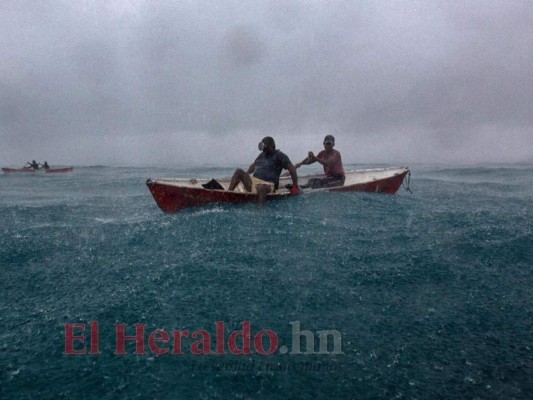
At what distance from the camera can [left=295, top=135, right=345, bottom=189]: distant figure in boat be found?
13.1 metres

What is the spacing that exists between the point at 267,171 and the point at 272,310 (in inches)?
286

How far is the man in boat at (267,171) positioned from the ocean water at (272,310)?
2255mm

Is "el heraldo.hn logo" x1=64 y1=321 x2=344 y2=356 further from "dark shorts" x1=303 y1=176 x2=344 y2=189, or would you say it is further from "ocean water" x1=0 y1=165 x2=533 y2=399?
"dark shorts" x1=303 y1=176 x2=344 y2=189

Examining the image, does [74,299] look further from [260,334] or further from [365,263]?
[365,263]

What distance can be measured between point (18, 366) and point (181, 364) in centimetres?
166

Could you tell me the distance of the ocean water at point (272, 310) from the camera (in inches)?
127

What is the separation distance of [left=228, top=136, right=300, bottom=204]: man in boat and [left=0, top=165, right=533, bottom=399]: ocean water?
88.8 inches

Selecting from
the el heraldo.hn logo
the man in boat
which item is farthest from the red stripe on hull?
the el heraldo.hn logo

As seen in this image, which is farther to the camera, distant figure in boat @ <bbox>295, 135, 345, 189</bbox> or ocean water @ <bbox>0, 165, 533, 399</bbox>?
distant figure in boat @ <bbox>295, 135, 345, 189</bbox>

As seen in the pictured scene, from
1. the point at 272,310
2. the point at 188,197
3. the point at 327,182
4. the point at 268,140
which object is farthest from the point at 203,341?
the point at 327,182

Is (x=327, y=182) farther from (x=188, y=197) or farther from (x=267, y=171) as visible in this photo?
(x=188, y=197)

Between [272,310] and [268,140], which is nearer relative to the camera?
[272,310]

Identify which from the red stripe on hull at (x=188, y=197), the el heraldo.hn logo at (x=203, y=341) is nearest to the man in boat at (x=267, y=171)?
the red stripe on hull at (x=188, y=197)

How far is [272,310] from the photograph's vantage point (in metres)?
4.44
